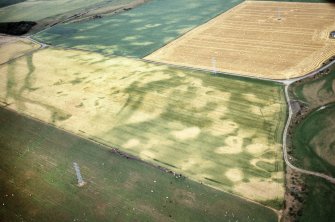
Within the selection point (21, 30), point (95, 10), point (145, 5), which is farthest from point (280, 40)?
point (21, 30)

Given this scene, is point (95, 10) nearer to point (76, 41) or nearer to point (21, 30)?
point (21, 30)

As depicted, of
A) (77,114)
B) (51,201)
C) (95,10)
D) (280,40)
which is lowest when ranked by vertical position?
(51,201)

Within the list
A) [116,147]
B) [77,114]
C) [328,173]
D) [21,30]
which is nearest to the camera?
[328,173]

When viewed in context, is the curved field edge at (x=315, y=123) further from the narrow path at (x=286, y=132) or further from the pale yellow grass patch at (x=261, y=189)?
the pale yellow grass patch at (x=261, y=189)

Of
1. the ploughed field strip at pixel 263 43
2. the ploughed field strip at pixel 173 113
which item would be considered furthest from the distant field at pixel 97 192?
the ploughed field strip at pixel 263 43

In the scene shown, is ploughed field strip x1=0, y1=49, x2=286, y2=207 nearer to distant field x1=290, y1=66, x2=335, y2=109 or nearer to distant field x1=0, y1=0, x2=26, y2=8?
distant field x1=290, y1=66, x2=335, y2=109

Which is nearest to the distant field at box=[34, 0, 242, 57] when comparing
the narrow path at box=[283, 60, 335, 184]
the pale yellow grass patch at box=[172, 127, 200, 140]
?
the pale yellow grass patch at box=[172, 127, 200, 140]
